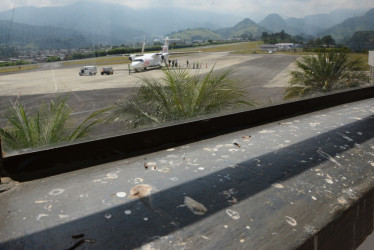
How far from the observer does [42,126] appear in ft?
4.86

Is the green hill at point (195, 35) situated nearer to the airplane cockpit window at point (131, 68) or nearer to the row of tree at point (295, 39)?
the airplane cockpit window at point (131, 68)

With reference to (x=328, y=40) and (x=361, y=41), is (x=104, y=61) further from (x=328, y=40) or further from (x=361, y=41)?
(x=361, y=41)

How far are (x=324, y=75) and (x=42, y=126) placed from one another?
241 cm

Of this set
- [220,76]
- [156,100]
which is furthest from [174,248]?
[220,76]

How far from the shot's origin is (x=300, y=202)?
3.76 feet

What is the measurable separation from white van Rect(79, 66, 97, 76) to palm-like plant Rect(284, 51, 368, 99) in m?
1.45

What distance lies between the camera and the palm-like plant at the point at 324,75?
261 centimetres

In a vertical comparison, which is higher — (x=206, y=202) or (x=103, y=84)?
(x=103, y=84)

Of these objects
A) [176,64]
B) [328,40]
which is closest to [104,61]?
[176,64]

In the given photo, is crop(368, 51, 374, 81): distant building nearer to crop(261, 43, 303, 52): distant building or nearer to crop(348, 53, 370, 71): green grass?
crop(348, 53, 370, 71): green grass

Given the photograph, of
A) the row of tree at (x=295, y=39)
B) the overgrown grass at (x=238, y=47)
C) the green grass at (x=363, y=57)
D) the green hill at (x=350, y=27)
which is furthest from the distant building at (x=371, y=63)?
the overgrown grass at (x=238, y=47)

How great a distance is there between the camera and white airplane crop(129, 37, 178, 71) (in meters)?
1.66

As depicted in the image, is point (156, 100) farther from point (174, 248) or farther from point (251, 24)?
point (174, 248)

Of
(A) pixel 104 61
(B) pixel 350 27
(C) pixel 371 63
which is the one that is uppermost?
(B) pixel 350 27
